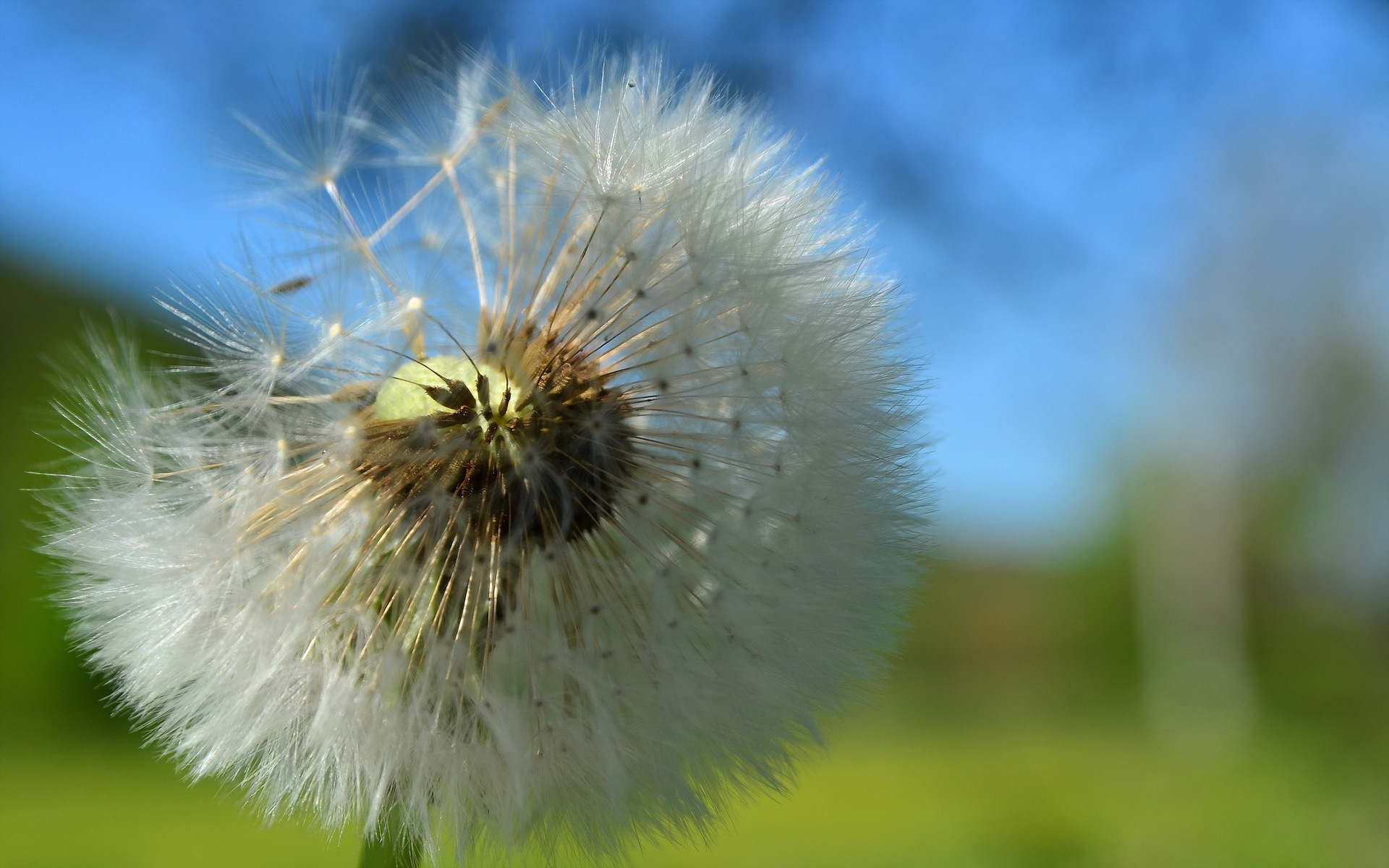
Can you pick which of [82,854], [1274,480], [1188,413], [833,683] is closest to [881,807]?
[82,854]

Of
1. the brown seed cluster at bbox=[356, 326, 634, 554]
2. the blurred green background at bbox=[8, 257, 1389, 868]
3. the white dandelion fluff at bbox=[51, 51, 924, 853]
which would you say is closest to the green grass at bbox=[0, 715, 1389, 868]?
the blurred green background at bbox=[8, 257, 1389, 868]

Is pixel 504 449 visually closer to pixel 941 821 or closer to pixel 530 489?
pixel 530 489

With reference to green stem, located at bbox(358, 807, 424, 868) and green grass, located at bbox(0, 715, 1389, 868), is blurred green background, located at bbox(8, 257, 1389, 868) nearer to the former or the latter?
green grass, located at bbox(0, 715, 1389, 868)

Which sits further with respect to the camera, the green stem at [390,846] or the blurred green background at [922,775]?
the blurred green background at [922,775]

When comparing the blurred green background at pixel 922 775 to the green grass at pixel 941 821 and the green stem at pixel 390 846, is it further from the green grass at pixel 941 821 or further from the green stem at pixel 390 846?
the green stem at pixel 390 846

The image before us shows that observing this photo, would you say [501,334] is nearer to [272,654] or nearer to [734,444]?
[734,444]

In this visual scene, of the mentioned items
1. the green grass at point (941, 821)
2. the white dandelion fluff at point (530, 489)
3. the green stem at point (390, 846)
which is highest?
the white dandelion fluff at point (530, 489)

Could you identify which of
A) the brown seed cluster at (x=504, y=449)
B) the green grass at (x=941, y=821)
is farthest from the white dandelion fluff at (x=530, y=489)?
the green grass at (x=941, y=821)
